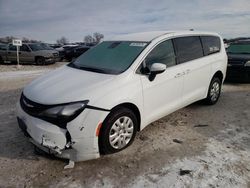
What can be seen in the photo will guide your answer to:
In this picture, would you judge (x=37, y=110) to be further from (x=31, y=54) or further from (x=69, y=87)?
(x=31, y=54)

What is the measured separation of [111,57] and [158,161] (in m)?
1.88

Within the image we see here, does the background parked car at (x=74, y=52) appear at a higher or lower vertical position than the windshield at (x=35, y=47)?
lower

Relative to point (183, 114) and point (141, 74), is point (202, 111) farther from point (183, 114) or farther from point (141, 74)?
point (141, 74)

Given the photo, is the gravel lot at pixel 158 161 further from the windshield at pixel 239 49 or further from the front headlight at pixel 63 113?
the windshield at pixel 239 49

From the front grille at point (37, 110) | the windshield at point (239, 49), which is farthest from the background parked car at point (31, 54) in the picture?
the front grille at point (37, 110)

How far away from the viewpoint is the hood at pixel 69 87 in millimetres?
3236

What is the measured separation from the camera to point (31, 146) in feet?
12.8

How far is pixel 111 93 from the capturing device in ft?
11.1

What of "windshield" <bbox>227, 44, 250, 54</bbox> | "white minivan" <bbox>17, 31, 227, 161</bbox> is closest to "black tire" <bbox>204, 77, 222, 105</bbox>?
"white minivan" <bbox>17, 31, 227, 161</bbox>

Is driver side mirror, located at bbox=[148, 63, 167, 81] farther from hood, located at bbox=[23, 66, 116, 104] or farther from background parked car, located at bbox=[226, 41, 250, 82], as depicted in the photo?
background parked car, located at bbox=[226, 41, 250, 82]

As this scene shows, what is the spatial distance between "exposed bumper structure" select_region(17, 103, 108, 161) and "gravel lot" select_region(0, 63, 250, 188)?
0.76 feet

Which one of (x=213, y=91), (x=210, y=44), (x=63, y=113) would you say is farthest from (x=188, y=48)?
(x=63, y=113)

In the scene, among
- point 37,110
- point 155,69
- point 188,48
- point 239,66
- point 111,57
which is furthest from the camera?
point 239,66

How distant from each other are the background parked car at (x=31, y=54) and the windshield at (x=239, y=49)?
38.9 feet
